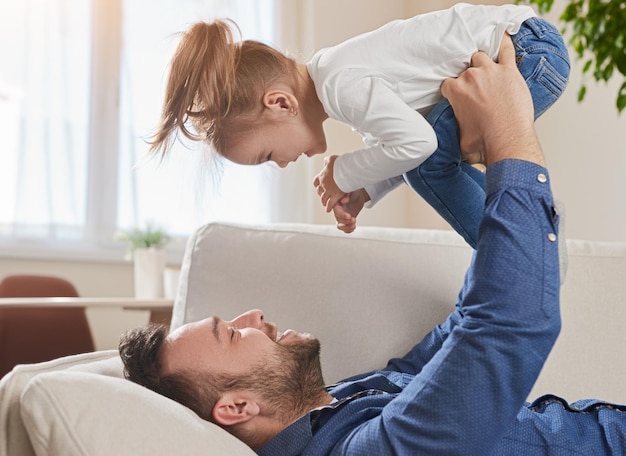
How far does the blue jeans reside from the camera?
1.27 metres

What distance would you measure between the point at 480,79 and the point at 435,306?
1.86ft

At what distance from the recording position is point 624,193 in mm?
3211

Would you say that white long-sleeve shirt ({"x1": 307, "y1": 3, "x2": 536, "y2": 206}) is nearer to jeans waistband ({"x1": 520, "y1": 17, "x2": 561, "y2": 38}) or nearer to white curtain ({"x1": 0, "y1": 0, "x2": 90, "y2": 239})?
jeans waistband ({"x1": 520, "y1": 17, "x2": 561, "y2": 38})

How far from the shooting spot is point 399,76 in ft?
4.20

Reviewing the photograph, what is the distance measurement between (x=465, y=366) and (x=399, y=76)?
528 mm

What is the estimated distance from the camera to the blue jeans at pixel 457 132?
49.8 inches

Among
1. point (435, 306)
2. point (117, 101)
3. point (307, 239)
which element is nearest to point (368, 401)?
point (435, 306)

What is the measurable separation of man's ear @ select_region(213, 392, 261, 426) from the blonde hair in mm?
389

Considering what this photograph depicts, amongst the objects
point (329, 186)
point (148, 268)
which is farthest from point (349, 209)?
point (148, 268)

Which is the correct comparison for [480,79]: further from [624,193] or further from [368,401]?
[624,193]

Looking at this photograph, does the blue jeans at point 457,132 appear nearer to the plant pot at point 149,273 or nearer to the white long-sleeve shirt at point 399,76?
the white long-sleeve shirt at point 399,76

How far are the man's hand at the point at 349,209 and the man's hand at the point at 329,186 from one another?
0.01m

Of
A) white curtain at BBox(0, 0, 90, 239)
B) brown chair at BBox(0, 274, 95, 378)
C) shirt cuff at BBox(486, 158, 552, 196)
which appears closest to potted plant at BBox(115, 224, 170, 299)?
brown chair at BBox(0, 274, 95, 378)

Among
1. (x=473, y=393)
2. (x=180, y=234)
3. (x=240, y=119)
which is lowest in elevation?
(x=180, y=234)
